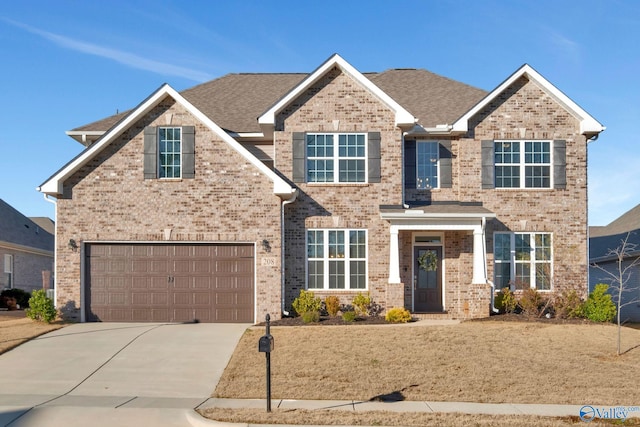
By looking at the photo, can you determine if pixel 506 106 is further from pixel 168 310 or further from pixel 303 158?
pixel 168 310

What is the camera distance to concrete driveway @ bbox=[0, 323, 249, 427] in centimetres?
946

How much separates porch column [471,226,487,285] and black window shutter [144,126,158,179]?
31.4 feet

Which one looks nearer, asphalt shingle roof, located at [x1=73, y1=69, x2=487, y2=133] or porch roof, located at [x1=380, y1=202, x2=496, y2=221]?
porch roof, located at [x1=380, y1=202, x2=496, y2=221]

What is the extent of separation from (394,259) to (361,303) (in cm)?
162

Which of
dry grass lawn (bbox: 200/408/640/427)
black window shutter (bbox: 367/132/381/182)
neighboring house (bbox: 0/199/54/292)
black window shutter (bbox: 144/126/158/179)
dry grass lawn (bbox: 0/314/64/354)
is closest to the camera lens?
dry grass lawn (bbox: 200/408/640/427)

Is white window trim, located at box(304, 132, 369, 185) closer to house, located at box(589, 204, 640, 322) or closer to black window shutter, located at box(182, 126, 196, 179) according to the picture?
black window shutter, located at box(182, 126, 196, 179)

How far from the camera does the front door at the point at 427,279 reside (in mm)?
19500

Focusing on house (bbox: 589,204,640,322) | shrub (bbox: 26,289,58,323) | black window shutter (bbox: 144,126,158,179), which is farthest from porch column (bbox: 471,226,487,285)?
shrub (bbox: 26,289,58,323)

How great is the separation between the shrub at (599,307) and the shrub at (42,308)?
607 inches

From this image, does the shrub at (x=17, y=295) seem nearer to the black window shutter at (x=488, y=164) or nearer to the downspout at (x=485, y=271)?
the downspout at (x=485, y=271)

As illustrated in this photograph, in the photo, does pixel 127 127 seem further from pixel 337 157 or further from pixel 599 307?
pixel 599 307

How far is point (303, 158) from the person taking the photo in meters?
18.7

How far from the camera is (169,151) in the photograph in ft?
58.8

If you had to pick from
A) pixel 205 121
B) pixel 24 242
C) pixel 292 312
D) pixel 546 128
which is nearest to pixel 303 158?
pixel 205 121
